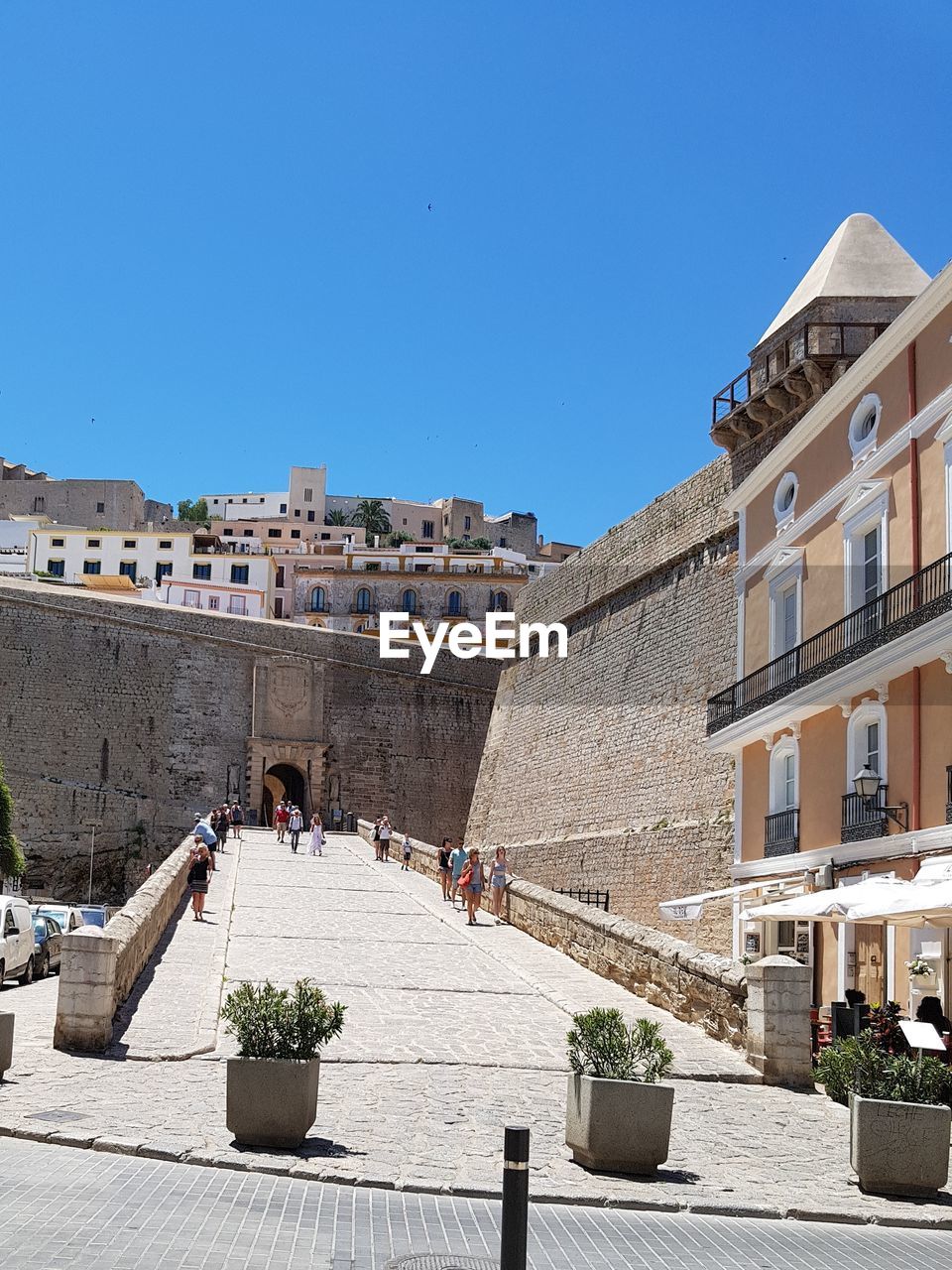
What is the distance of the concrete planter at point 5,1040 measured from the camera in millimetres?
9336

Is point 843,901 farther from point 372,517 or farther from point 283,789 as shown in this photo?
point 372,517

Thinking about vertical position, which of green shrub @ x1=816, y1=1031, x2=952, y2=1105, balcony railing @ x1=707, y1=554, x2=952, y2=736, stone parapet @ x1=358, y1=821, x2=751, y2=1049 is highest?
balcony railing @ x1=707, y1=554, x2=952, y2=736

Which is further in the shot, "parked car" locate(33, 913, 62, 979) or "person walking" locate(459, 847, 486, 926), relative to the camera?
"person walking" locate(459, 847, 486, 926)

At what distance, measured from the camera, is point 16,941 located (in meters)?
17.6

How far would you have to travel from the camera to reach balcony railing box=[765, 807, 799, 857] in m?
18.2

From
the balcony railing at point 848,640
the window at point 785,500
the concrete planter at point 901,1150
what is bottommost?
the concrete planter at point 901,1150

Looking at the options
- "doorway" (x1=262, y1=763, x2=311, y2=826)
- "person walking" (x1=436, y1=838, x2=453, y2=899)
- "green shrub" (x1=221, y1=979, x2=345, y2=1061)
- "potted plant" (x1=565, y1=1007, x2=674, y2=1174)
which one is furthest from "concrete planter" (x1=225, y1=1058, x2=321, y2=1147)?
"doorway" (x1=262, y1=763, x2=311, y2=826)

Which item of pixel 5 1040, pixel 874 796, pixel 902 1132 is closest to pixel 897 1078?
pixel 902 1132

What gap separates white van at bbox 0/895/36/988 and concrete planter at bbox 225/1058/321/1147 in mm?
9974

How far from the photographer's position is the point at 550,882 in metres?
33.1

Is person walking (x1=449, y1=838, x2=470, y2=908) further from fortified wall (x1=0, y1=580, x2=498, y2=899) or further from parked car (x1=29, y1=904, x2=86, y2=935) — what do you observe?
fortified wall (x1=0, y1=580, x2=498, y2=899)

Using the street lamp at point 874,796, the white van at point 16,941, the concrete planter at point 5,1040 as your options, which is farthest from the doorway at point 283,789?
the concrete planter at point 5,1040

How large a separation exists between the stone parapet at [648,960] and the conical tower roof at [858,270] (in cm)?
1163

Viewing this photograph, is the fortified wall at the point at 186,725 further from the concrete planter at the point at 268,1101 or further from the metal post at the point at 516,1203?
the metal post at the point at 516,1203
